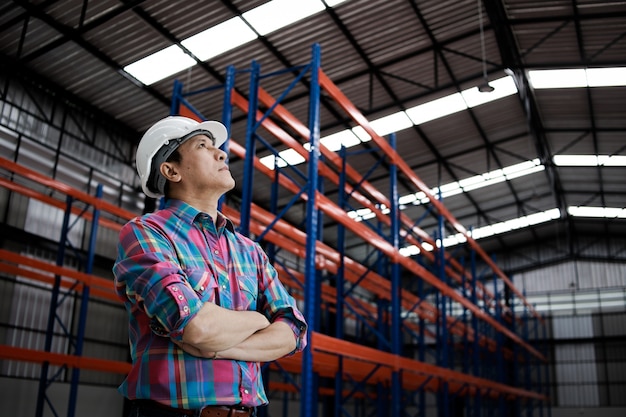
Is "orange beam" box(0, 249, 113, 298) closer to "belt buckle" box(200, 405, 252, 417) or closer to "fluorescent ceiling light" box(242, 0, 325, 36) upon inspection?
"fluorescent ceiling light" box(242, 0, 325, 36)

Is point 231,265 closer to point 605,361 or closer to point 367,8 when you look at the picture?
point 367,8

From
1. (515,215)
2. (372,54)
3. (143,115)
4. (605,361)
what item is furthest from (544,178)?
(143,115)

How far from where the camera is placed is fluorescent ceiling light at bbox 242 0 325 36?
14.5 meters

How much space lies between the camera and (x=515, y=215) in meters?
31.0

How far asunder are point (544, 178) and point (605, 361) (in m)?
11.2

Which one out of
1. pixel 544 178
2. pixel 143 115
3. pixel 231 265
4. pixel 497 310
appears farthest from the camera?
pixel 544 178

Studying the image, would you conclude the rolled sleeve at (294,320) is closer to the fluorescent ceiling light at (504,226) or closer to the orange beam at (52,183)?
the orange beam at (52,183)

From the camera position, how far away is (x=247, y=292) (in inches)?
88.5

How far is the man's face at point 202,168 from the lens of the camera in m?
2.34

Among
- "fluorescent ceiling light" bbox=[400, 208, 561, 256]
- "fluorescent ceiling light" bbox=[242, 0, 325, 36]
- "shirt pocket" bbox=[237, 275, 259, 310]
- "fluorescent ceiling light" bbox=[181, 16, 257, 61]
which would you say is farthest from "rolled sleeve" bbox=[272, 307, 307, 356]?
"fluorescent ceiling light" bbox=[400, 208, 561, 256]

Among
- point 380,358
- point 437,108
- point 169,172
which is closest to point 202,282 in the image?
point 169,172

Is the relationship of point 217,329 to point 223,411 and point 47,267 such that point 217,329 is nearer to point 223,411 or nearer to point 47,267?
point 223,411

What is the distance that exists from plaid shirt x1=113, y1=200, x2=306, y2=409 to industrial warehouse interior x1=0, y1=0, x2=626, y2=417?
638cm

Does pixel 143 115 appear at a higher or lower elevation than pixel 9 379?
higher
